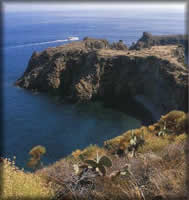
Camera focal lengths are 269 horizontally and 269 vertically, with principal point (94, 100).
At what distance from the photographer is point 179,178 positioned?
19.1 ft

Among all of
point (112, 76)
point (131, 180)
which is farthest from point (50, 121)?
point (131, 180)

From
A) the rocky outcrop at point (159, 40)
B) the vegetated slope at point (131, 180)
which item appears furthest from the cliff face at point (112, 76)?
the vegetated slope at point (131, 180)

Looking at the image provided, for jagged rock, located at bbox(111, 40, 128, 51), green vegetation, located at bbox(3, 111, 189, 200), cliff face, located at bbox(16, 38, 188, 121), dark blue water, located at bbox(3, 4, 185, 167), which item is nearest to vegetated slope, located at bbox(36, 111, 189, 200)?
Result: green vegetation, located at bbox(3, 111, 189, 200)

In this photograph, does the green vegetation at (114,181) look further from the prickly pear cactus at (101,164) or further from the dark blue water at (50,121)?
the dark blue water at (50,121)

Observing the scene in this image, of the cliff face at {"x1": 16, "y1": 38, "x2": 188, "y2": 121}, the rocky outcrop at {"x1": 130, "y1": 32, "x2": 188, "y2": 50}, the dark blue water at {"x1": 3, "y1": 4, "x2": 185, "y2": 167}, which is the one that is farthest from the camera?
the rocky outcrop at {"x1": 130, "y1": 32, "x2": 188, "y2": 50}

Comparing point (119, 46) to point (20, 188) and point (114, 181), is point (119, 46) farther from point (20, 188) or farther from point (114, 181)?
point (20, 188)

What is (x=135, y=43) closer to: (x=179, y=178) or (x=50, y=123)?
(x=50, y=123)

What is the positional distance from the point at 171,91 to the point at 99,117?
9.96 metres

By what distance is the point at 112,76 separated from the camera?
1684 inches

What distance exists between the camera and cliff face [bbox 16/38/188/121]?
1398 inches

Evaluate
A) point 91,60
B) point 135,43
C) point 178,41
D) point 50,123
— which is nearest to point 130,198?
point 50,123

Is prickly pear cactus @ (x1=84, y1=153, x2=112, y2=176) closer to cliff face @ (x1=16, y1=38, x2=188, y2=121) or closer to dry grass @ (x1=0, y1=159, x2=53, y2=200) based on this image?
dry grass @ (x1=0, y1=159, x2=53, y2=200)

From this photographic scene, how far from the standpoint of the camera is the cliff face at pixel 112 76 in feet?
116

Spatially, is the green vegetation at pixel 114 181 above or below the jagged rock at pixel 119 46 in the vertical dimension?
below
